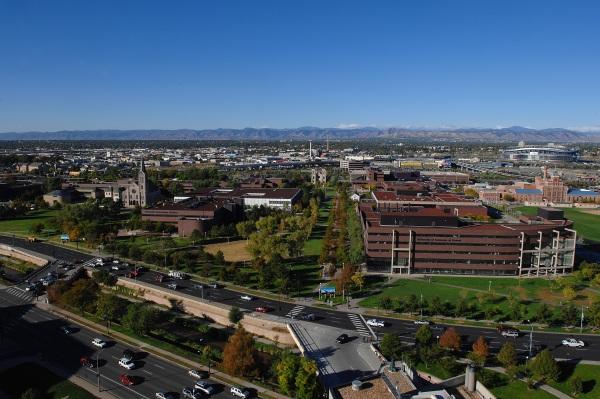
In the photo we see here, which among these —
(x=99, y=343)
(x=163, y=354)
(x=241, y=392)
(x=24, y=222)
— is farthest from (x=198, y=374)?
(x=24, y=222)

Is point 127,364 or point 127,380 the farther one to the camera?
point 127,364

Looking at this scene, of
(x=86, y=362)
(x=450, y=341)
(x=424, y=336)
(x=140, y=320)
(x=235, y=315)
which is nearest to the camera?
(x=86, y=362)

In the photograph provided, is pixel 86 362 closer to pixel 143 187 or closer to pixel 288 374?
pixel 288 374

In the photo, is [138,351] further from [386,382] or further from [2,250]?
[2,250]

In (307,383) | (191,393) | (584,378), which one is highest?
(307,383)

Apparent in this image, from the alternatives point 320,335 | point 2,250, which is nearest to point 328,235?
point 320,335

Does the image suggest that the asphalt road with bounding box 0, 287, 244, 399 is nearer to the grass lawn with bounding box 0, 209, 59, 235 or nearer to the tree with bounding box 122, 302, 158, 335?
the tree with bounding box 122, 302, 158, 335

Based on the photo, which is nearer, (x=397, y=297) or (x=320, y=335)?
(x=320, y=335)
